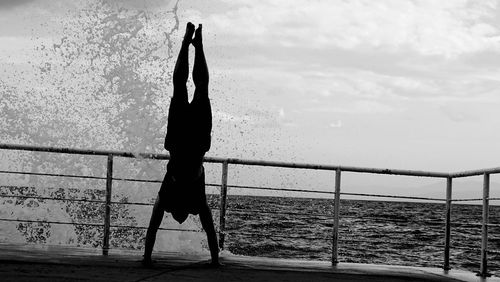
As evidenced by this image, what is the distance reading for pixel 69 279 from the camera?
4.34 metres

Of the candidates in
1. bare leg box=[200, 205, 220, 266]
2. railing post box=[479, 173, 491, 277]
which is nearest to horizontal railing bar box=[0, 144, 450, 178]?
railing post box=[479, 173, 491, 277]

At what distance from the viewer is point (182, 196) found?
505 centimetres

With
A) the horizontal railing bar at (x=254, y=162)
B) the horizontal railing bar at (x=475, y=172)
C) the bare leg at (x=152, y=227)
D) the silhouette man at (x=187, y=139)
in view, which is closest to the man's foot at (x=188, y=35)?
the silhouette man at (x=187, y=139)

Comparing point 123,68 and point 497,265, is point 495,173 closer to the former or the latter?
point 123,68

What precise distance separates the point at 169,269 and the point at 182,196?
1.82ft

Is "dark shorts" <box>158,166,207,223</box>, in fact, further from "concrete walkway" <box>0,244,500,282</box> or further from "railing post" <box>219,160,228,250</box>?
"railing post" <box>219,160,228,250</box>

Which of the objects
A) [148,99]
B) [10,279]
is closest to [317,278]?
[10,279]

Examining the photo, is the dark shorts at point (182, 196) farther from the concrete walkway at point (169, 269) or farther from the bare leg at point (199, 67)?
the bare leg at point (199, 67)

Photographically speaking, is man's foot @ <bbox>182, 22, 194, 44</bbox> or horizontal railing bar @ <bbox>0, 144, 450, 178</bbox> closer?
man's foot @ <bbox>182, 22, 194, 44</bbox>

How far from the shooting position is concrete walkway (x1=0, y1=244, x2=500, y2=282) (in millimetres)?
4602

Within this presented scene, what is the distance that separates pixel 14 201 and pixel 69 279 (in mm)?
7165

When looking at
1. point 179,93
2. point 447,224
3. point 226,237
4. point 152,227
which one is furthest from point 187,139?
point 226,237

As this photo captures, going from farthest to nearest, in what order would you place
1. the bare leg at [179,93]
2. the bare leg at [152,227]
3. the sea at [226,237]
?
the sea at [226,237], the bare leg at [152,227], the bare leg at [179,93]

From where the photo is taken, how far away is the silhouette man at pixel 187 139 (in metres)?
4.83
